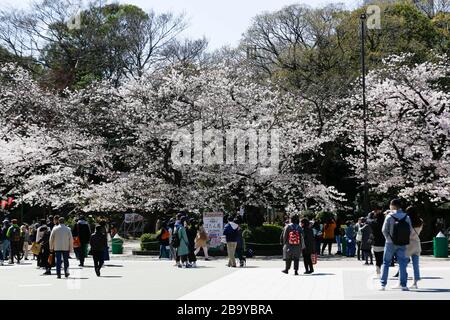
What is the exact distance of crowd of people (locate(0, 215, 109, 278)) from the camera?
19.5 metres

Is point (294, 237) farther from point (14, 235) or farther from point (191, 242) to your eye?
point (14, 235)

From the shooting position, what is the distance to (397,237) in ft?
45.8

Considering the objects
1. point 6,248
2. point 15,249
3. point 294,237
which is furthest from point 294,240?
point 6,248

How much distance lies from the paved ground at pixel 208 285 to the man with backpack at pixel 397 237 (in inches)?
14.3

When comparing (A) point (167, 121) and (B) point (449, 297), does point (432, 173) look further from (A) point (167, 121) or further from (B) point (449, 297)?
(B) point (449, 297)

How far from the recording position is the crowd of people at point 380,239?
46.2 ft

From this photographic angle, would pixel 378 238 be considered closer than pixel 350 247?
Yes

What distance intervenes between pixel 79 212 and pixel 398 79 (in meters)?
17.9

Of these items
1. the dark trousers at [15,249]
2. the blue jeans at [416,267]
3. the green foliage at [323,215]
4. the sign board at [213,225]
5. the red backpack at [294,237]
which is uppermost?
the green foliage at [323,215]

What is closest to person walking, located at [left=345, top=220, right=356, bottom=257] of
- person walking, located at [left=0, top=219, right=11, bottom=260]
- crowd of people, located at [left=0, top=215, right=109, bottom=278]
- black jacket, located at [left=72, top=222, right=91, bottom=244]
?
crowd of people, located at [left=0, top=215, right=109, bottom=278]

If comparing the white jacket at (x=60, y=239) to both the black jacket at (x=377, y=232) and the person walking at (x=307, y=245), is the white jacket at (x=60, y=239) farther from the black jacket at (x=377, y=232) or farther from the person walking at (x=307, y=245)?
the black jacket at (x=377, y=232)

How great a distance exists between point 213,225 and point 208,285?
13423 millimetres

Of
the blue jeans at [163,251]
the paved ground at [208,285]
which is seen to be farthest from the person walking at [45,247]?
the blue jeans at [163,251]

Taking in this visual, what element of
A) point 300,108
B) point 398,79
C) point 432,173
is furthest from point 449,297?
point 300,108
